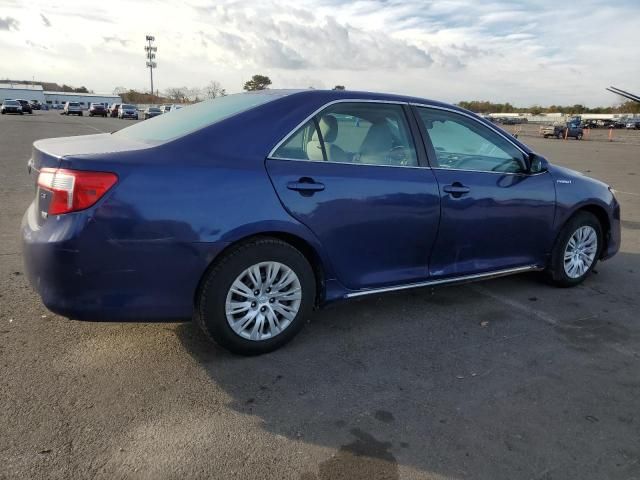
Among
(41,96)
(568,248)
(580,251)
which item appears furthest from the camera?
(41,96)

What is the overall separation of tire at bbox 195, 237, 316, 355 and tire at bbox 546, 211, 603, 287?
249 cm

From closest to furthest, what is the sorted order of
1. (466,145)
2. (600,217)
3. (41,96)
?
(466,145) < (600,217) < (41,96)

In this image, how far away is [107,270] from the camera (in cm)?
285

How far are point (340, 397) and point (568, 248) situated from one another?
292 centimetres

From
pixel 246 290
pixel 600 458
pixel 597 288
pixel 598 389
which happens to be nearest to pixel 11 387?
pixel 246 290

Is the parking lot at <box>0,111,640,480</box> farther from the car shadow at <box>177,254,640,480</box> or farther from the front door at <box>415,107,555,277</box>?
the front door at <box>415,107,555,277</box>

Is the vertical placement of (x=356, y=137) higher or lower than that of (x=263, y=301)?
higher

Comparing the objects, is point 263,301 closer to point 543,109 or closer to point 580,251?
point 580,251

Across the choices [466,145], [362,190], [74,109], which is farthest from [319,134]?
[74,109]

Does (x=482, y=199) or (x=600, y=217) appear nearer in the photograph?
(x=482, y=199)

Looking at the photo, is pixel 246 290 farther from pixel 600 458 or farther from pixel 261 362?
pixel 600 458

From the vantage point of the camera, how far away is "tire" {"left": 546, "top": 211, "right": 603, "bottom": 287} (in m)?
4.71

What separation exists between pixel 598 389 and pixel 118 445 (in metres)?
2.67

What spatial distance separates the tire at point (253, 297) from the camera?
3.12m
